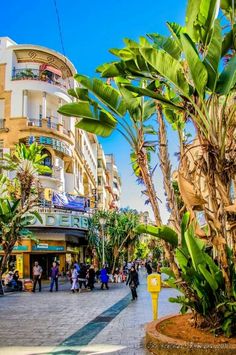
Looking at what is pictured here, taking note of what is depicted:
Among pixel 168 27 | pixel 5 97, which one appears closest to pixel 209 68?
pixel 168 27

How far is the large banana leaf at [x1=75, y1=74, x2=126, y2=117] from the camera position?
8305 mm

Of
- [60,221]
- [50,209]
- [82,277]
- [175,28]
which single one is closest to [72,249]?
[60,221]

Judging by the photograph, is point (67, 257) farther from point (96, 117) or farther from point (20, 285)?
point (96, 117)

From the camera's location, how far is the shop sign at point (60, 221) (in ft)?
105

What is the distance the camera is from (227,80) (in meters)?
7.37

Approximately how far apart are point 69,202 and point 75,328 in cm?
2555

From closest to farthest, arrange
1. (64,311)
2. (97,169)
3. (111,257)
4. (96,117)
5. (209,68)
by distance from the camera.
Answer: (209,68) → (96,117) → (64,311) → (111,257) → (97,169)

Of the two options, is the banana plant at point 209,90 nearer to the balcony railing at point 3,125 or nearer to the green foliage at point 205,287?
the green foliage at point 205,287

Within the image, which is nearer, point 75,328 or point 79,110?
point 79,110

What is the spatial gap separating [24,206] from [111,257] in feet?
58.8

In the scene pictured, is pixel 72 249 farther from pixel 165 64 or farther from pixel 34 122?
pixel 165 64

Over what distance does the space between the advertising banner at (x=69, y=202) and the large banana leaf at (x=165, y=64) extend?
27882mm

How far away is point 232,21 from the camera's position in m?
8.26

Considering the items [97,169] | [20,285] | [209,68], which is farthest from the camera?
[97,169]
